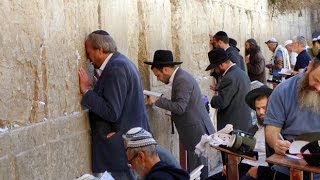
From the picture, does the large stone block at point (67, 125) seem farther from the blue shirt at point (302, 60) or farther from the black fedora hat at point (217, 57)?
the blue shirt at point (302, 60)

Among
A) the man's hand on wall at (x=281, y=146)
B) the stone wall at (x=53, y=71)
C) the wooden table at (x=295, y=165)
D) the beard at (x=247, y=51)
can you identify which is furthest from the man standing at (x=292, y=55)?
the wooden table at (x=295, y=165)

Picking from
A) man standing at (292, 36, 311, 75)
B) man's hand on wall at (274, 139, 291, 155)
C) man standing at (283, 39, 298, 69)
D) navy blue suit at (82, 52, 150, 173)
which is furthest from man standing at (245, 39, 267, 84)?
man's hand on wall at (274, 139, 291, 155)

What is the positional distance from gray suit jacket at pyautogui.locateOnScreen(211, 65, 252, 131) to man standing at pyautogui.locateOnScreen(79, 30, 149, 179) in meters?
1.60

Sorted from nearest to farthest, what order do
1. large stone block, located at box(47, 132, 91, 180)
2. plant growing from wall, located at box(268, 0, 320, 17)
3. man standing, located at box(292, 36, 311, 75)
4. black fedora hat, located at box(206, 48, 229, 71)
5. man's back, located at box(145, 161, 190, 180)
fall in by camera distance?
1. man's back, located at box(145, 161, 190, 180)
2. large stone block, located at box(47, 132, 91, 180)
3. black fedora hat, located at box(206, 48, 229, 71)
4. man standing, located at box(292, 36, 311, 75)
5. plant growing from wall, located at box(268, 0, 320, 17)

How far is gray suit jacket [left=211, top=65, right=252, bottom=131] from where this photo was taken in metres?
5.99

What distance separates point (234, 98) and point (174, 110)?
97 centimetres

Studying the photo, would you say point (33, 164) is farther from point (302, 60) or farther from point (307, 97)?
point (302, 60)

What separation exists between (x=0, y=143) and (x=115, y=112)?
3.54 ft

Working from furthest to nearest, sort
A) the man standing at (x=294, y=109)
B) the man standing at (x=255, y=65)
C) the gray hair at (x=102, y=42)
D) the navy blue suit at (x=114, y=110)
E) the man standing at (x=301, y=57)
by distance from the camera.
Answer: the man standing at (x=255, y=65) → the man standing at (x=301, y=57) → the gray hair at (x=102, y=42) → the navy blue suit at (x=114, y=110) → the man standing at (x=294, y=109)

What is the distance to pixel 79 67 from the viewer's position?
4.41 meters

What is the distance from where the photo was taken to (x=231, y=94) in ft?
19.7

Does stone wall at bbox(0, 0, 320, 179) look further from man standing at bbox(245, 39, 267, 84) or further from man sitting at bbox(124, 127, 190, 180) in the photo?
man standing at bbox(245, 39, 267, 84)

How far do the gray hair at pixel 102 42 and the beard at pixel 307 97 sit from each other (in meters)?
1.51

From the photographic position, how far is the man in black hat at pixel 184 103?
5324 millimetres
